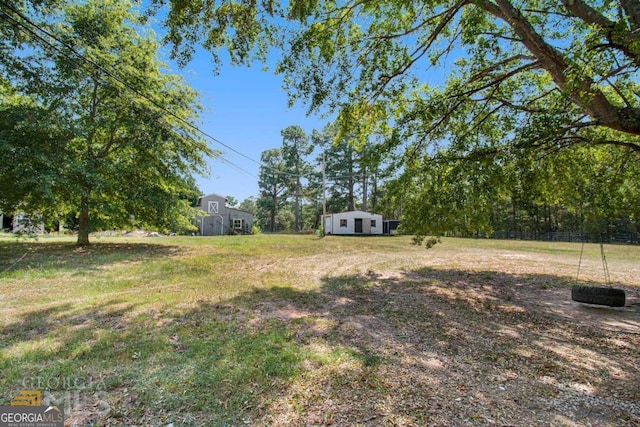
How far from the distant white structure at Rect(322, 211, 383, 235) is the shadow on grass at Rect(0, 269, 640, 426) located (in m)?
24.4

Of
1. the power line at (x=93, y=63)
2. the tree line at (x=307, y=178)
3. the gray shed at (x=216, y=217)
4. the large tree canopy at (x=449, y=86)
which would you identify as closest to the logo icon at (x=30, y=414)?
the large tree canopy at (x=449, y=86)

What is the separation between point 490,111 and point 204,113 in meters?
10.4

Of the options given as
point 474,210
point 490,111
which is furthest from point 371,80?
point 474,210

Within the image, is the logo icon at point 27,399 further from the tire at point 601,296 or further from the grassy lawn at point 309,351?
the tire at point 601,296

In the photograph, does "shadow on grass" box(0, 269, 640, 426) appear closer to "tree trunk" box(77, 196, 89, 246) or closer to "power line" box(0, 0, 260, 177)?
"power line" box(0, 0, 260, 177)

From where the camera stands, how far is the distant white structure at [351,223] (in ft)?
96.1

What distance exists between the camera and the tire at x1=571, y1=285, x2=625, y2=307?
4945 millimetres

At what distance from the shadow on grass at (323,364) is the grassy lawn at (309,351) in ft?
0.05

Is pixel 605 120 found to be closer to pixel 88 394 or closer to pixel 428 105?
pixel 428 105

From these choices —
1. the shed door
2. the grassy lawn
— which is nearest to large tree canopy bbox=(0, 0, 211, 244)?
the grassy lawn

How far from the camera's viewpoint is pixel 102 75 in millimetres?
9312

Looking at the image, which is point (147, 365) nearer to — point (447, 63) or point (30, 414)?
point (30, 414)

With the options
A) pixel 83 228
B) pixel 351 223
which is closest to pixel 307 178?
pixel 351 223

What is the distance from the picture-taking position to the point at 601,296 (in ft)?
16.3
